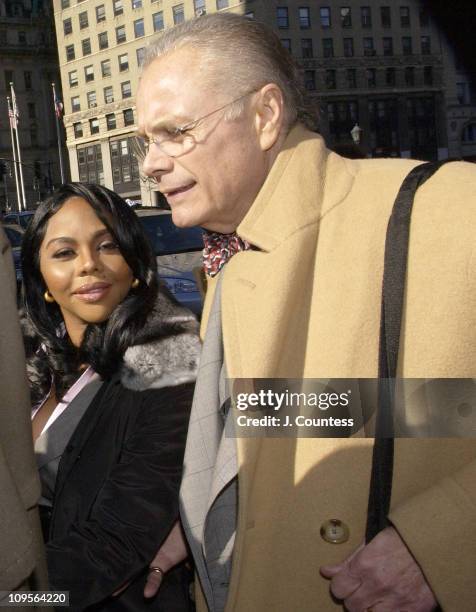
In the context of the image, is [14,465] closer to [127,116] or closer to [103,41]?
[127,116]

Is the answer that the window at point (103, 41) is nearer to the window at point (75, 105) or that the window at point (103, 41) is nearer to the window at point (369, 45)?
the window at point (75, 105)

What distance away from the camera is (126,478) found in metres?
1.96

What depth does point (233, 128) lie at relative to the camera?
188cm

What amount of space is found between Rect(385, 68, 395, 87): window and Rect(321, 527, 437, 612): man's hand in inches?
2500

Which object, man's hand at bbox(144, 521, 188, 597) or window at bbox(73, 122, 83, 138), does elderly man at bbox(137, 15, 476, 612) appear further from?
window at bbox(73, 122, 83, 138)

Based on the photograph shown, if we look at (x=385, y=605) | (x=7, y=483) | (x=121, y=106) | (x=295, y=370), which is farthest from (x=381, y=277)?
(x=121, y=106)

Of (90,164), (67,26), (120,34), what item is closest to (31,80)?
(67,26)

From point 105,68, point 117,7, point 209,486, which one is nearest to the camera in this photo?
point 209,486

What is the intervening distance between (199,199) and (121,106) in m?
61.6

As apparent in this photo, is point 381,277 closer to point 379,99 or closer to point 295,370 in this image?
point 295,370

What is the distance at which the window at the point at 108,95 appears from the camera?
61625 millimetres

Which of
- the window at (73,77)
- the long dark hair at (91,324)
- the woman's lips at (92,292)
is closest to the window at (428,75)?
the window at (73,77)

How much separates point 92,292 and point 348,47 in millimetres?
61122

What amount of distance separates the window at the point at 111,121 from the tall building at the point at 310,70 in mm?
87
